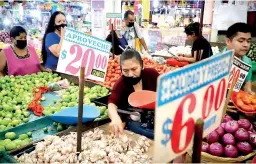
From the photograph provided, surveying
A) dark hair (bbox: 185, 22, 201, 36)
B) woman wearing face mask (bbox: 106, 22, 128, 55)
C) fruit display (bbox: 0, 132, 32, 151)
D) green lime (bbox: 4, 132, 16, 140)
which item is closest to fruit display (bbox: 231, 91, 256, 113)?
fruit display (bbox: 0, 132, 32, 151)

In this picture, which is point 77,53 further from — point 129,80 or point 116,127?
point 116,127

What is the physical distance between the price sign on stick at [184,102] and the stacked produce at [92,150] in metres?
0.78

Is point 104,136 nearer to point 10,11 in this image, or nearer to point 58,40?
point 58,40

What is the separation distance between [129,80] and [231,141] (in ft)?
3.50

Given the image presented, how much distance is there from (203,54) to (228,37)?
2271 millimetres

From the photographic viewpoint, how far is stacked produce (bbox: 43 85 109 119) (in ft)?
9.61

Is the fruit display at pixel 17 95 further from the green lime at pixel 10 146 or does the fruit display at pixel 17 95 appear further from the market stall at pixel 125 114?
the green lime at pixel 10 146

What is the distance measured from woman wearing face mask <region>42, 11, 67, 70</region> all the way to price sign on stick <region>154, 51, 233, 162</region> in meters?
3.47

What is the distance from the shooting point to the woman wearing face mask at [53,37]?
14.8ft

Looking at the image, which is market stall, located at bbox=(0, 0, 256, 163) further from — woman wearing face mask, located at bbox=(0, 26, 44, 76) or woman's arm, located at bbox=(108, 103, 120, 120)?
woman wearing face mask, located at bbox=(0, 26, 44, 76)

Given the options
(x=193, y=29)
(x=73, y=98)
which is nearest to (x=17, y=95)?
(x=73, y=98)

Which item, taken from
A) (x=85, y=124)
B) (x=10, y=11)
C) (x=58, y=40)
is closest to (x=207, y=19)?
(x=58, y=40)

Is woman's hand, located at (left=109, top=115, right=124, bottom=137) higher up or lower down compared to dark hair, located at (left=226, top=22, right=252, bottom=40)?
lower down

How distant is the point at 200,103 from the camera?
4.25 feet
